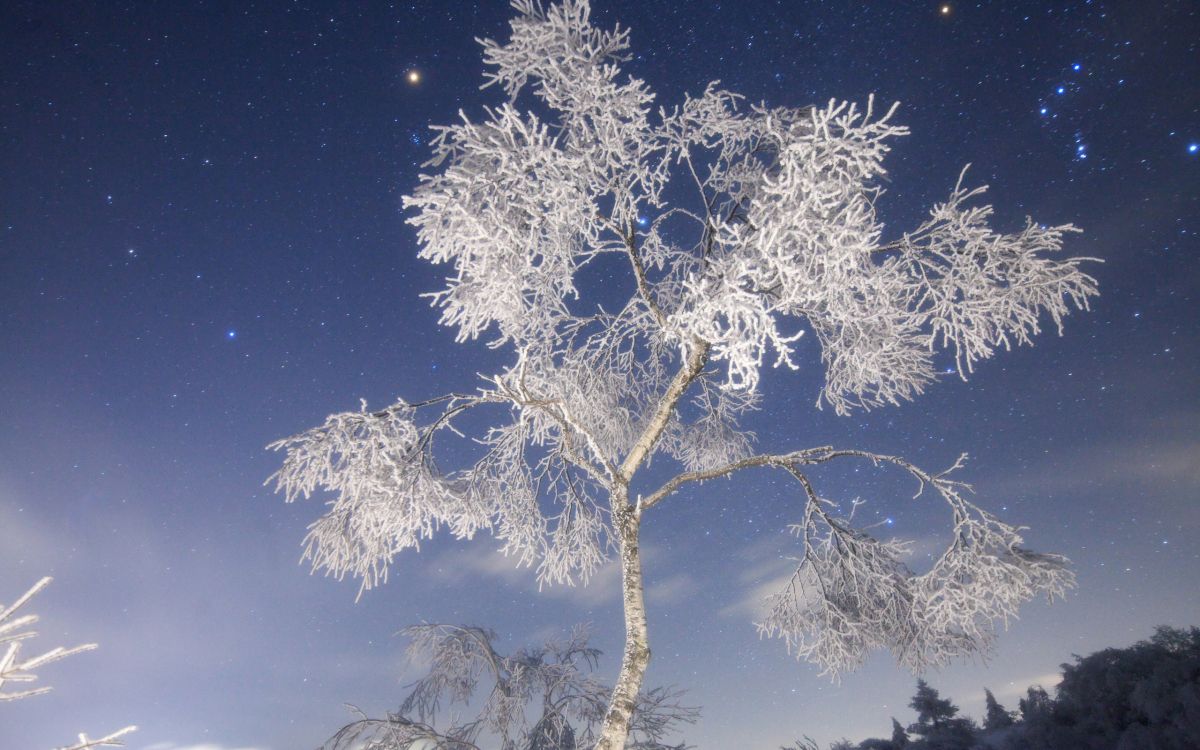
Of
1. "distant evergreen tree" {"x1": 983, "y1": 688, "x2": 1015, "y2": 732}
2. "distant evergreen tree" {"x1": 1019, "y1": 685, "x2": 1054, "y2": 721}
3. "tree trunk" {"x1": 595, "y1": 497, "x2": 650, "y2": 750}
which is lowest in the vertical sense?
"distant evergreen tree" {"x1": 983, "y1": 688, "x2": 1015, "y2": 732}

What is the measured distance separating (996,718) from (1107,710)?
16.6m

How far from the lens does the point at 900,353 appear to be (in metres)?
6.55

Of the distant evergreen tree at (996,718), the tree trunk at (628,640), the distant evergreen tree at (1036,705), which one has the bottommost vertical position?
the distant evergreen tree at (996,718)

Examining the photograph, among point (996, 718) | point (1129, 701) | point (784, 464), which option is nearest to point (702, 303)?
point (784, 464)

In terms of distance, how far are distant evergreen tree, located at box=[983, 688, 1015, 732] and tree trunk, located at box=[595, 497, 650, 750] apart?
40.7 meters

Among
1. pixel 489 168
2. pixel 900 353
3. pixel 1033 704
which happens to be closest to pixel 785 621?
pixel 900 353

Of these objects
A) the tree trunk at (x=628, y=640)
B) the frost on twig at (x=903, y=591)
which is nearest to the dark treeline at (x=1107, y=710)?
the frost on twig at (x=903, y=591)

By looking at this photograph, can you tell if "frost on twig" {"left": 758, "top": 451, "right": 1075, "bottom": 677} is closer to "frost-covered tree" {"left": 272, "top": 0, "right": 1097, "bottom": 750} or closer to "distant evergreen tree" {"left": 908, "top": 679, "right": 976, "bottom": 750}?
"frost-covered tree" {"left": 272, "top": 0, "right": 1097, "bottom": 750}

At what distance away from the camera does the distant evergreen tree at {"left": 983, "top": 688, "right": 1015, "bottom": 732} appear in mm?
33141

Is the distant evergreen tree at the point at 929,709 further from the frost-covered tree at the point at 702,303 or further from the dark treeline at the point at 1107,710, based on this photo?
the frost-covered tree at the point at 702,303

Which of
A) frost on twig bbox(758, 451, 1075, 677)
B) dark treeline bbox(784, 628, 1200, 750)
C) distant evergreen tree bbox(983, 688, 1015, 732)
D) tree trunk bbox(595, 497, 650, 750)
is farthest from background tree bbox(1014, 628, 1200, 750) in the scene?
tree trunk bbox(595, 497, 650, 750)

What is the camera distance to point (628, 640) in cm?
597

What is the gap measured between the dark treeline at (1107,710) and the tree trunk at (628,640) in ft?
71.2

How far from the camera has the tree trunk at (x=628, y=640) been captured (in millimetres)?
5414
